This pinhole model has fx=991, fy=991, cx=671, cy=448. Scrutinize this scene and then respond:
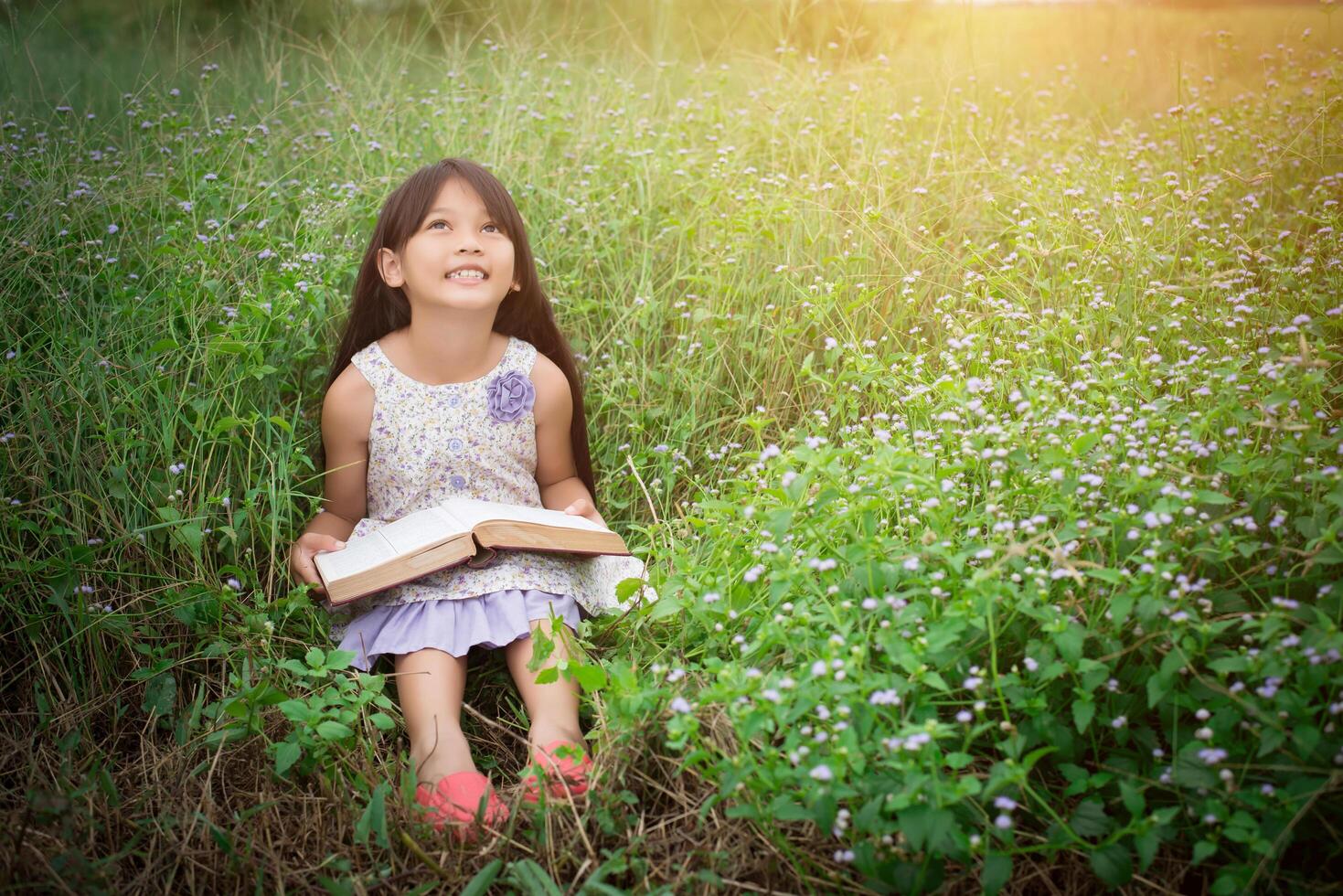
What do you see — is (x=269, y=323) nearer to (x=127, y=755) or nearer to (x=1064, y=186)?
(x=127, y=755)

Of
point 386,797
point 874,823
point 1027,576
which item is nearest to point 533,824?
point 386,797

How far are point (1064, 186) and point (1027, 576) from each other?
236 centimetres

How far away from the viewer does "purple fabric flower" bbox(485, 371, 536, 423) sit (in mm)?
3326

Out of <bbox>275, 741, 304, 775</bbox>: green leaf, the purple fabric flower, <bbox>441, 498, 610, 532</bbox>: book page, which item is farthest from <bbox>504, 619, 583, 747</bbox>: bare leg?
the purple fabric flower

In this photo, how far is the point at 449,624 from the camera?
2941mm

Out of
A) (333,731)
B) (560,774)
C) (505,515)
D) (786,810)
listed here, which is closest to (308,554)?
(505,515)

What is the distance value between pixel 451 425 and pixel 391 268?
0.59m

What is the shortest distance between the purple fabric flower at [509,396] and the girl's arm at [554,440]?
0.28 feet

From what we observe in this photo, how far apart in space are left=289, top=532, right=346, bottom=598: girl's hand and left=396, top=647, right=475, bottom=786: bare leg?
370 millimetres

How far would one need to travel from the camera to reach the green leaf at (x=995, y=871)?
→ 191 cm

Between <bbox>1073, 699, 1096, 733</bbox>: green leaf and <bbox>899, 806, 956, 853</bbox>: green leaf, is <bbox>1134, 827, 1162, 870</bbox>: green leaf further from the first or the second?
<bbox>899, 806, 956, 853</bbox>: green leaf

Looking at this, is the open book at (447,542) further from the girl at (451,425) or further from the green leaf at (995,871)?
the green leaf at (995,871)

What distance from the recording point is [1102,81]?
6.19 metres

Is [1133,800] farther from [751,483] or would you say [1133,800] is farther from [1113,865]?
[751,483]
